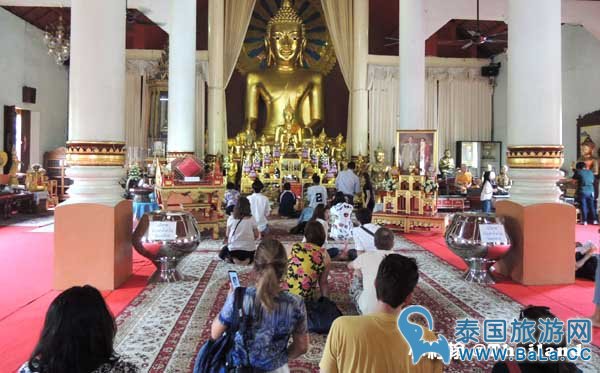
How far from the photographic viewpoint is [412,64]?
390 inches

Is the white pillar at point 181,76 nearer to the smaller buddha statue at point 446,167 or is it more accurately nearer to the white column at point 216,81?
the white column at point 216,81

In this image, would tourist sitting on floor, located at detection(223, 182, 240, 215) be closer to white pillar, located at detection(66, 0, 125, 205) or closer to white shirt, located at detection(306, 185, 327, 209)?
white shirt, located at detection(306, 185, 327, 209)

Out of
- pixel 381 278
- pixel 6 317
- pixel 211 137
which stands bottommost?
pixel 6 317

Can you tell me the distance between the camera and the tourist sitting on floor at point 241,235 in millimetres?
5680

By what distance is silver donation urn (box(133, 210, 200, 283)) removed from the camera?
494 centimetres

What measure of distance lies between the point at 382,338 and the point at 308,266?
2.08 meters

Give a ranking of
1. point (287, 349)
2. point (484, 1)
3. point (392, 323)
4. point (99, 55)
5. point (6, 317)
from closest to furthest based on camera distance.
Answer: point (392, 323)
point (287, 349)
point (6, 317)
point (99, 55)
point (484, 1)

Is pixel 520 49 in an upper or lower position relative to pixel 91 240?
upper

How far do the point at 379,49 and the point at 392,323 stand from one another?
567 inches

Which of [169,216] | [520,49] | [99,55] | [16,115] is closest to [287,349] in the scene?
A: [169,216]

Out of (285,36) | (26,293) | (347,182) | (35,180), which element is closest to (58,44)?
(35,180)

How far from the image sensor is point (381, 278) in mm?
1756

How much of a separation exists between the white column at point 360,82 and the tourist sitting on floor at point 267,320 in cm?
1163

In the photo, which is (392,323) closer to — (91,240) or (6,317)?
(6,317)
